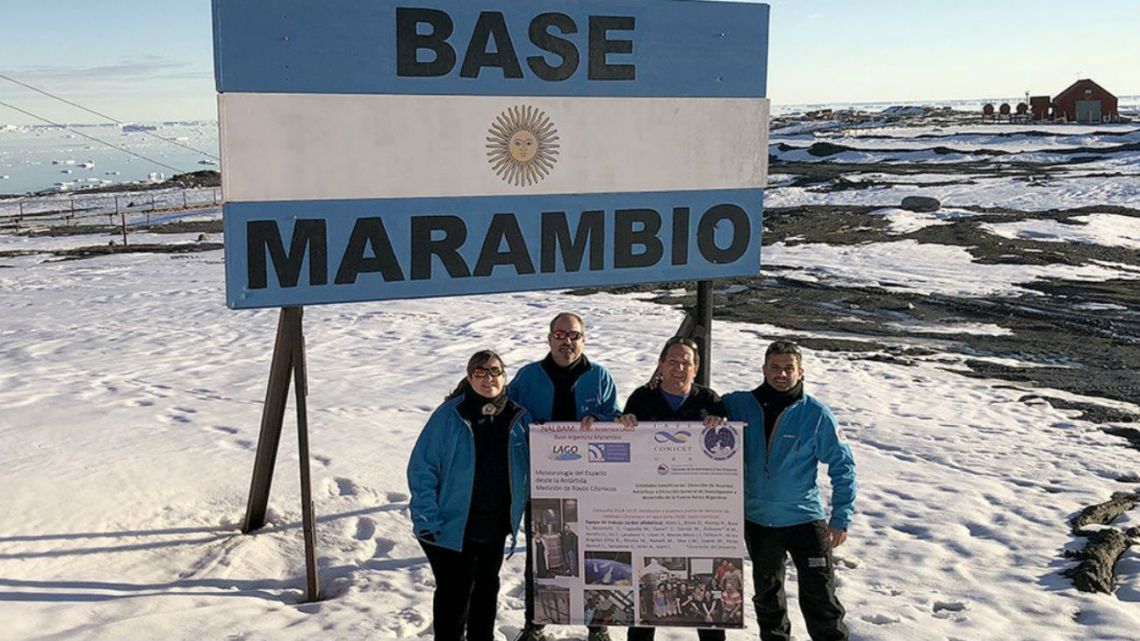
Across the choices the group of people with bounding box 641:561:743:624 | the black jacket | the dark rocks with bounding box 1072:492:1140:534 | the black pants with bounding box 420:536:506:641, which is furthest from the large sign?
the dark rocks with bounding box 1072:492:1140:534

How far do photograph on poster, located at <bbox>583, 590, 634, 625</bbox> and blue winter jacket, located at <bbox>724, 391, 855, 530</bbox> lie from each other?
729 millimetres

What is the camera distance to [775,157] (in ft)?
176

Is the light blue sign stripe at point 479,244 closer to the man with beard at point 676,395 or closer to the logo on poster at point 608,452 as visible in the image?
the man with beard at point 676,395

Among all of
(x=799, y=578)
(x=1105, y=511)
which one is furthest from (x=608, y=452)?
(x=1105, y=511)

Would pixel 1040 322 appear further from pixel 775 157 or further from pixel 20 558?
pixel 775 157

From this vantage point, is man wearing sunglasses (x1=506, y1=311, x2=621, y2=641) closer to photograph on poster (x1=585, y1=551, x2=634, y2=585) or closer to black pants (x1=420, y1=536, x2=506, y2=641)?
black pants (x1=420, y1=536, x2=506, y2=641)

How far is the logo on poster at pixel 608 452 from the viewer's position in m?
4.35

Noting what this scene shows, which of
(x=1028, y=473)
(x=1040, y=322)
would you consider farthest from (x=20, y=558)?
(x=1040, y=322)

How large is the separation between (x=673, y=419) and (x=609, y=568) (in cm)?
74

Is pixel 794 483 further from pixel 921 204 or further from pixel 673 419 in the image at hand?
pixel 921 204

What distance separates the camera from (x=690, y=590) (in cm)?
434

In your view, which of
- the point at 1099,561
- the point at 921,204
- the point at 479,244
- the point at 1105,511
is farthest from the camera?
the point at 921,204

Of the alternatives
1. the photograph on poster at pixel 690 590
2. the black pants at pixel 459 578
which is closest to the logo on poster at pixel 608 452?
the photograph on poster at pixel 690 590

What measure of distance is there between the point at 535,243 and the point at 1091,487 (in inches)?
209
